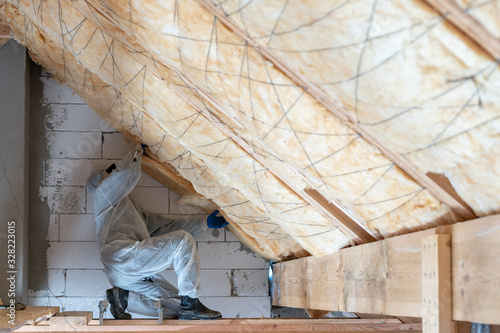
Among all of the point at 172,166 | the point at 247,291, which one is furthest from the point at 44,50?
the point at 247,291

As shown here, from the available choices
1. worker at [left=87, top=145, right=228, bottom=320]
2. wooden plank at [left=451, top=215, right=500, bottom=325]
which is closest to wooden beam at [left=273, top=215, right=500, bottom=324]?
wooden plank at [left=451, top=215, right=500, bottom=325]

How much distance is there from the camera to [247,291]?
5.18 m

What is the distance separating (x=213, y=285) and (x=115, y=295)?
1067 mm

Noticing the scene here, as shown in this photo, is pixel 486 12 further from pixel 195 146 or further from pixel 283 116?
pixel 195 146

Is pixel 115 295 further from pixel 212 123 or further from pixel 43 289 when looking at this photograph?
pixel 212 123

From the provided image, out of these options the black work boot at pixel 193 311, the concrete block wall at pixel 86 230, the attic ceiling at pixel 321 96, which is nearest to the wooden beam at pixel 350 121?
the attic ceiling at pixel 321 96

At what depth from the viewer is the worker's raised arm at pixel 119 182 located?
4.36 meters

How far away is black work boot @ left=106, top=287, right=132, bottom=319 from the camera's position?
4.30m

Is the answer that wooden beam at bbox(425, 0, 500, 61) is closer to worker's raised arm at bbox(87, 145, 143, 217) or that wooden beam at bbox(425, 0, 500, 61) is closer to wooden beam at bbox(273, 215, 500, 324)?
wooden beam at bbox(273, 215, 500, 324)

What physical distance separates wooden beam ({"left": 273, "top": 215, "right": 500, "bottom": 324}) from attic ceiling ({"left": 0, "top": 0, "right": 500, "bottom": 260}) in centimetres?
7

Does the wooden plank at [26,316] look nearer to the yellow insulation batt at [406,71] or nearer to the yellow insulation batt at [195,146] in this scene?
the yellow insulation batt at [195,146]

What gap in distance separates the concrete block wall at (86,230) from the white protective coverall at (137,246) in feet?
0.89

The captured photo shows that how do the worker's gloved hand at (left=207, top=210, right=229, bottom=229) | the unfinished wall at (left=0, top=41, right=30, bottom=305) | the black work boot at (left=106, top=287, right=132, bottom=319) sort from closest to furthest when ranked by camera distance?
the black work boot at (left=106, top=287, right=132, bottom=319), the unfinished wall at (left=0, top=41, right=30, bottom=305), the worker's gloved hand at (left=207, top=210, right=229, bottom=229)

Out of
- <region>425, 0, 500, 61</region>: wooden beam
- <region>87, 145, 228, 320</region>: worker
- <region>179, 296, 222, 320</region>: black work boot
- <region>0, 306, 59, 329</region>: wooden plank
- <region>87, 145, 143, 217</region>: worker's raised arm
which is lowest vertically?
<region>179, 296, 222, 320</region>: black work boot
